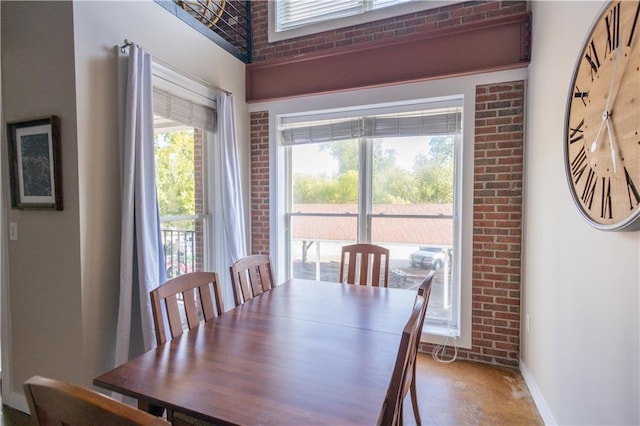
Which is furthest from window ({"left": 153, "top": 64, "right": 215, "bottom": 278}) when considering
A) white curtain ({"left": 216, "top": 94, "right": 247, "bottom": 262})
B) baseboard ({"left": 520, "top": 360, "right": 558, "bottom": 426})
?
baseboard ({"left": 520, "top": 360, "right": 558, "bottom": 426})

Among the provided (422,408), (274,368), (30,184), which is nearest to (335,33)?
(30,184)

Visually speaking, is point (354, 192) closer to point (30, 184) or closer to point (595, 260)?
point (595, 260)

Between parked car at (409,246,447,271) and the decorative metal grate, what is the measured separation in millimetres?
2626

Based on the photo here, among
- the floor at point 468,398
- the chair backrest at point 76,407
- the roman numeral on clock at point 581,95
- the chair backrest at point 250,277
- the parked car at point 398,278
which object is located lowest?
the floor at point 468,398

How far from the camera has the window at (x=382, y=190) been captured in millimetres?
2850

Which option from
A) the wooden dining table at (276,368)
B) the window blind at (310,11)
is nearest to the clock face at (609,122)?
the wooden dining table at (276,368)

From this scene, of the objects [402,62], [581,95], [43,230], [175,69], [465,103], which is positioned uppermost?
[402,62]

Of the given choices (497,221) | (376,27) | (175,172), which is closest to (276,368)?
(175,172)

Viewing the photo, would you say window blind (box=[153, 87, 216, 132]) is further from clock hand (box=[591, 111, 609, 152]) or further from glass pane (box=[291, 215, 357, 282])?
clock hand (box=[591, 111, 609, 152])

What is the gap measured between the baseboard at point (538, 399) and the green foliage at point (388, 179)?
1448 mm

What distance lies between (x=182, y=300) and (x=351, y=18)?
9.28 ft

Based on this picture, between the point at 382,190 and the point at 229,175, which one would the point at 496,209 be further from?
the point at 229,175

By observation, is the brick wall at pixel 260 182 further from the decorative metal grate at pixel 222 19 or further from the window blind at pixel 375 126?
the decorative metal grate at pixel 222 19

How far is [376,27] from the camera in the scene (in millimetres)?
2916
